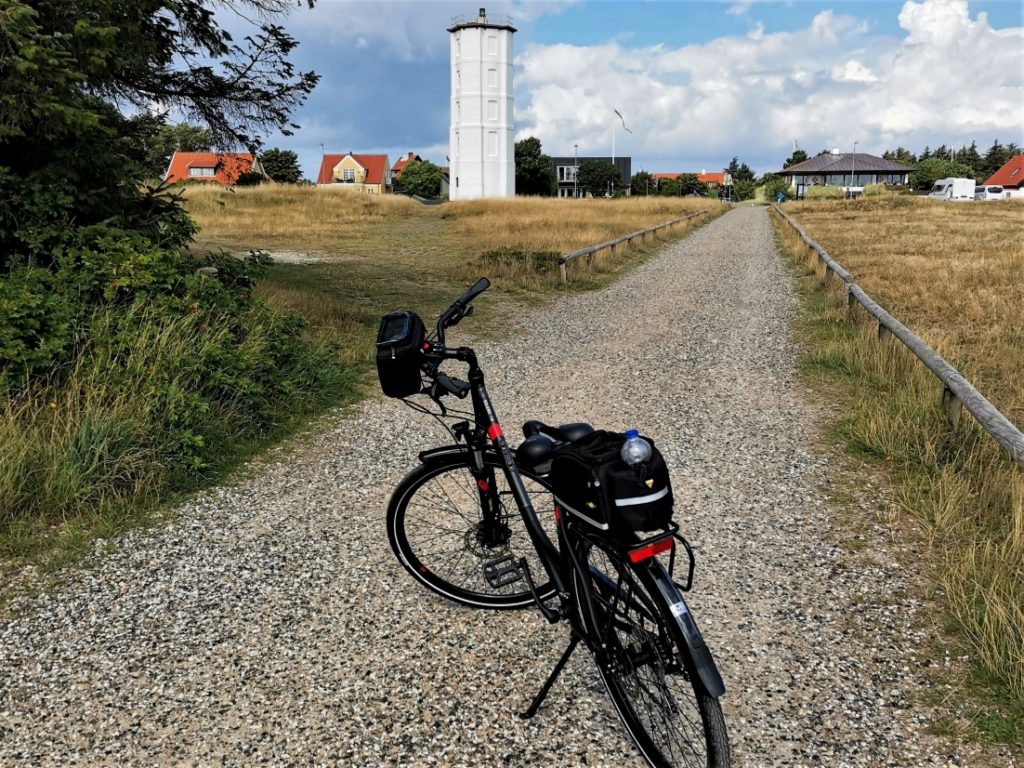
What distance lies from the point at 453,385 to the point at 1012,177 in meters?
117

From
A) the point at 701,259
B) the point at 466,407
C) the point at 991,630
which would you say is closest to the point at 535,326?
the point at 466,407

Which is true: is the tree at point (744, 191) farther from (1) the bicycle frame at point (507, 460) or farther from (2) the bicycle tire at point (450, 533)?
(1) the bicycle frame at point (507, 460)

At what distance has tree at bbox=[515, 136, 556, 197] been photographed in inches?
3339

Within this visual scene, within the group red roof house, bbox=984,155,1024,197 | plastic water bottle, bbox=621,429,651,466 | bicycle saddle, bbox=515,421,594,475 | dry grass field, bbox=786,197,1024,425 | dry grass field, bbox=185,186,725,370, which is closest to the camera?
plastic water bottle, bbox=621,429,651,466

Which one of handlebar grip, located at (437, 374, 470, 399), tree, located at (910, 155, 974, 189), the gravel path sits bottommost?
the gravel path

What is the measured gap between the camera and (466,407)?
23.1ft

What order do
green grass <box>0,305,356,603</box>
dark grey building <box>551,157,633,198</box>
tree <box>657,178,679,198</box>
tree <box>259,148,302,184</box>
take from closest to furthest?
Result: green grass <box>0,305,356,603</box> < tree <box>259,148,302,184</box> < tree <box>657,178,679,198</box> < dark grey building <box>551,157,633,198</box>

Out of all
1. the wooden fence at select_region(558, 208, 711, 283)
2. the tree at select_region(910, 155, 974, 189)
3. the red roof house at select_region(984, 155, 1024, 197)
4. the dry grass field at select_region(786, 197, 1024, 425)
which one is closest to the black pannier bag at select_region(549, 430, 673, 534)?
the dry grass field at select_region(786, 197, 1024, 425)

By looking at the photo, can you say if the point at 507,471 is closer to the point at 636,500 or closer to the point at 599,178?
the point at 636,500

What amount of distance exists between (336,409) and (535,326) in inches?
192

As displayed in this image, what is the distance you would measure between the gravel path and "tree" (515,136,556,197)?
82.3m

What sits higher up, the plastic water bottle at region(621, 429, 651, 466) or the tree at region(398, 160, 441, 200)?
the tree at region(398, 160, 441, 200)

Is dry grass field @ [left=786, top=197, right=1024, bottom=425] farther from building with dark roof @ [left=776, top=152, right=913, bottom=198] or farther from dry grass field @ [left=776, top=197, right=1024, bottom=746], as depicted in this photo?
building with dark roof @ [left=776, top=152, right=913, bottom=198]

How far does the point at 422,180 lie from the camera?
284 ft
